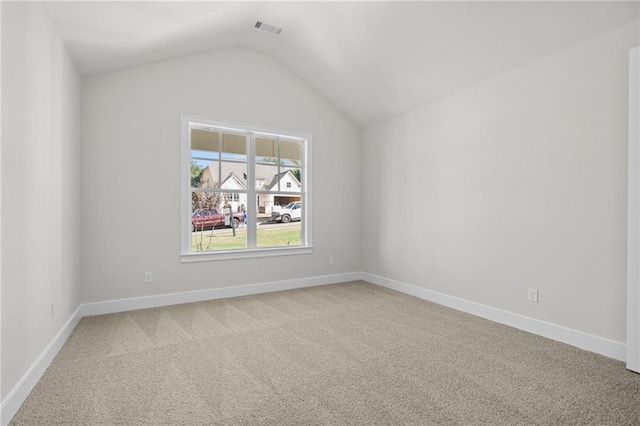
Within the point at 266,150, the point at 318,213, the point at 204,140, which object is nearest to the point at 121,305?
the point at 204,140

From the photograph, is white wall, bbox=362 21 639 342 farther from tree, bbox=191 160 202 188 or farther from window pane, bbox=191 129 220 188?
tree, bbox=191 160 202 188

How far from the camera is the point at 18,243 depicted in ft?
6.18

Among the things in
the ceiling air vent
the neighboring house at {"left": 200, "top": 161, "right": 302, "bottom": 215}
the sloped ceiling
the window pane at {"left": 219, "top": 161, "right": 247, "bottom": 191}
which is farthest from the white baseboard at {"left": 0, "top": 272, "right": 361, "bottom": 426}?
the ceiling air vent

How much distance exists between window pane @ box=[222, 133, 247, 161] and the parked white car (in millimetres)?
913

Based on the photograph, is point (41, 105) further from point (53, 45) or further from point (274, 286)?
point (274, 286)

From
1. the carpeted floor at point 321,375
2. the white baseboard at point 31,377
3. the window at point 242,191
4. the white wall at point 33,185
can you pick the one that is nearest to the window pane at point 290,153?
the window at point 242,191

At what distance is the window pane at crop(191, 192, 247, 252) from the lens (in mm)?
4285

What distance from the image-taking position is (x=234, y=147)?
4516mm

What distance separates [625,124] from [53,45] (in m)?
4.35

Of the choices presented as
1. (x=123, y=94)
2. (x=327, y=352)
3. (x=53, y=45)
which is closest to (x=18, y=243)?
(x=53, y=45)

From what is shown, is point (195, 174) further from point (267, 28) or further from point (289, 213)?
point (267, 28)

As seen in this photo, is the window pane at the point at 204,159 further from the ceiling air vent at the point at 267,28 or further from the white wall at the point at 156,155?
the ceiling air vent at the point at 267,28

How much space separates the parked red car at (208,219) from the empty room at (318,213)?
3 centimetres

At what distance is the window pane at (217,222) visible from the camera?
4.29 metres
